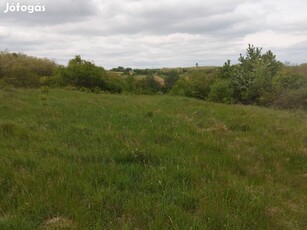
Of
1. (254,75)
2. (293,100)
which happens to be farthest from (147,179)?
(254,75)

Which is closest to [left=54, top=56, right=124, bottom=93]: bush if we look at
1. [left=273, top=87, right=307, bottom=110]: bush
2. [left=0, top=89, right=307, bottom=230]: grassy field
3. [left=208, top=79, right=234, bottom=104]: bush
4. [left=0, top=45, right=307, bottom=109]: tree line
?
[left=0, top=45, right=307, bottom=109]: tree line

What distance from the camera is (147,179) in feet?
15.3

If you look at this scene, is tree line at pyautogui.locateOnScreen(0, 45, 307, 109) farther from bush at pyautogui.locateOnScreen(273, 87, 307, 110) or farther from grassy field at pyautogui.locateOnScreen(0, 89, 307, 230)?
grassy field at pyautogui.locateOnScreen(0, 89, 307, 230)

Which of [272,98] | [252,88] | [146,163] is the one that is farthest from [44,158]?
[252,88]

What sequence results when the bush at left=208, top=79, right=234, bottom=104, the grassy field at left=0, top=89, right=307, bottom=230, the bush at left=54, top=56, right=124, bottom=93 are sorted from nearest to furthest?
the grassy field at left=0, top=89, right=307, bottom=230 → the bush at left=208, top=79, right=234, bottom=104 → the bush at left=54, top=56, right=124, bottom=93

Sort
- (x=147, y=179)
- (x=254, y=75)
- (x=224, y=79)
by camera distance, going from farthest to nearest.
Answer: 1. (x=224, y=79)
2. (x=254, y=75)
3. (x=147, y=179)

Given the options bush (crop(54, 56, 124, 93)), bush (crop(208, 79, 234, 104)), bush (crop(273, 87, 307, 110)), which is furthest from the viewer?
bush (crop(54, 56, 124, 93))

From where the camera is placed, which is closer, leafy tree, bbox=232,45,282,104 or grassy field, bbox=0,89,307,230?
grassy field, bbox=0,89,307,230

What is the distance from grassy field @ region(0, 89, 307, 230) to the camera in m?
3.63

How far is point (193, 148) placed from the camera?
6.48 meters

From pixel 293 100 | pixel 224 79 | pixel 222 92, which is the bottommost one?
pixel 293 100

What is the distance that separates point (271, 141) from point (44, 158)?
17.2 ft

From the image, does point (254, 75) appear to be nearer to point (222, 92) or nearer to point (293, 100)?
point (222, 92)

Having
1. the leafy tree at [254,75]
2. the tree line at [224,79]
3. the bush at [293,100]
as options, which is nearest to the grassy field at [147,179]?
the bush at [293,100]
